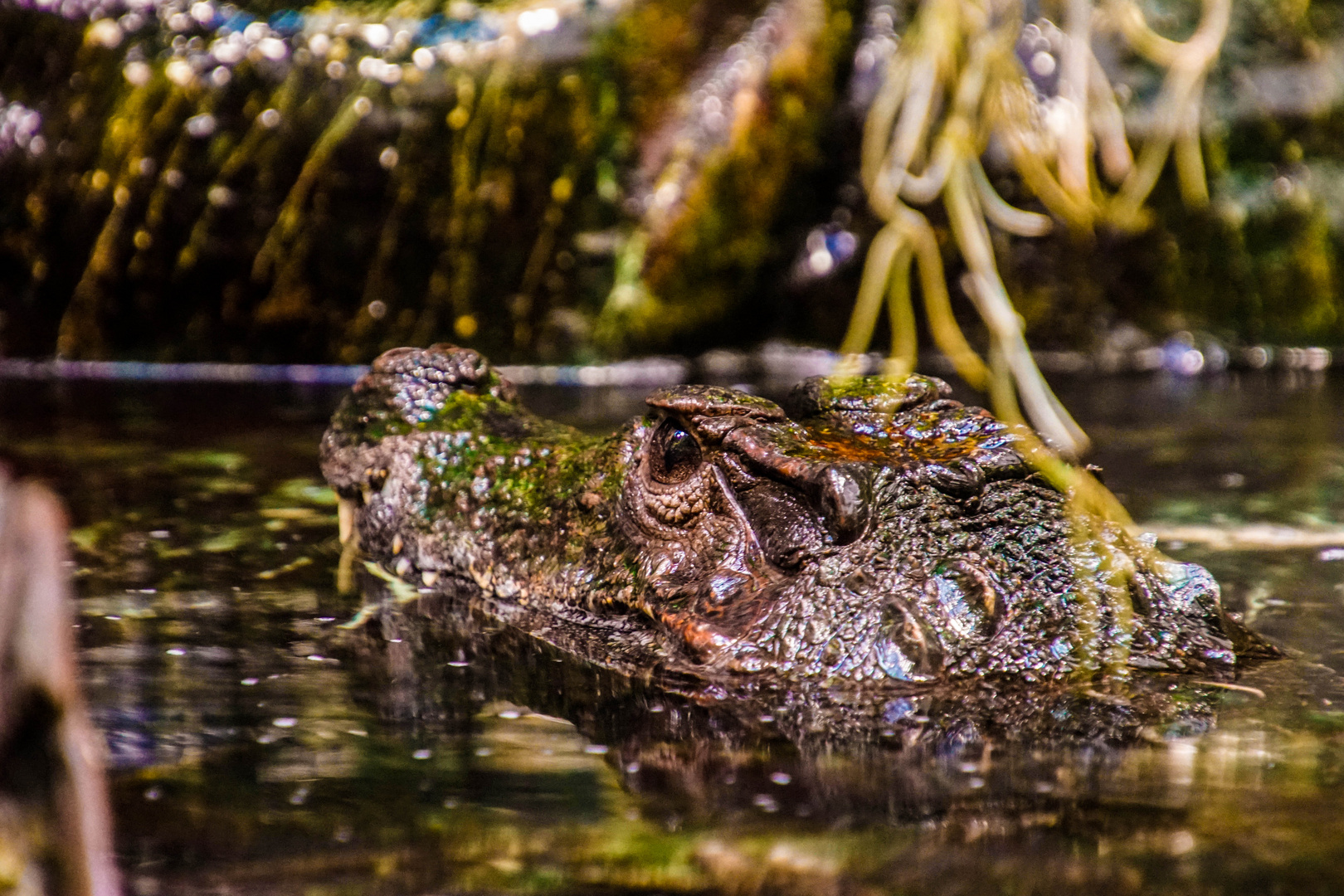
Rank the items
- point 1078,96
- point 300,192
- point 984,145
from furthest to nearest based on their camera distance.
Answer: point 300,192 → point 984,145 → point 1078,96

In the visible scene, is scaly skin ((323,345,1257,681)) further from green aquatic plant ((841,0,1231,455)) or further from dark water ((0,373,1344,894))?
green aquatic plant ((841,0,1231,455))

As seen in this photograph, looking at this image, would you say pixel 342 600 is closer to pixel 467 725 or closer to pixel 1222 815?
pixel 467 725

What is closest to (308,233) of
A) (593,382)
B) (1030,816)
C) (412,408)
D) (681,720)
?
(593,382)

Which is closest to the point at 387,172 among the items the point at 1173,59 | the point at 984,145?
the point at 984,145

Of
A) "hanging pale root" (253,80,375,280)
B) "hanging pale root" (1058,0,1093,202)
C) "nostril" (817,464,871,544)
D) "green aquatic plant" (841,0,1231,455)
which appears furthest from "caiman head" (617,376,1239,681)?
"hanging pale root" (253,80,375,280)

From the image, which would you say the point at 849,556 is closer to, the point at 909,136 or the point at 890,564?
the point at 890,564

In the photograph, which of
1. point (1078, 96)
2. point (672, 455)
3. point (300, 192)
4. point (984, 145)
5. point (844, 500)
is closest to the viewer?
point (1078, 96)
